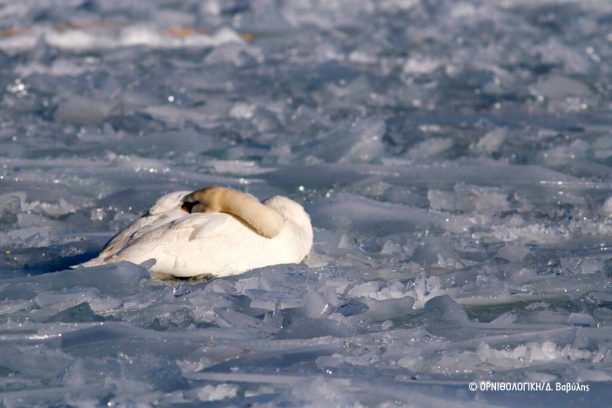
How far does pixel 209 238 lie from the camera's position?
15.7 ft

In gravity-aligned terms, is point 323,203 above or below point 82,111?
Result: above

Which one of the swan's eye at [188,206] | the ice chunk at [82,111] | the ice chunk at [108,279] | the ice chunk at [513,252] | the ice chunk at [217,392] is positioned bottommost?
the ice chunk at [82,111]

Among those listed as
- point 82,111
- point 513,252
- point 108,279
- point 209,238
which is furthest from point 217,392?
point 82,111

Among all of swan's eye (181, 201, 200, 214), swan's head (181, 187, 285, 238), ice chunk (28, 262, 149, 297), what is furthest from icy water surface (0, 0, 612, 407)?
swan's eye (181, 201, 200, 214)

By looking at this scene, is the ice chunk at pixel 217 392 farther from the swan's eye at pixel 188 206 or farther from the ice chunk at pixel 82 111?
the ice chunk at pixel 82 111

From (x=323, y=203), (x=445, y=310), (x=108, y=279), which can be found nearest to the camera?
(x=445, y=310)

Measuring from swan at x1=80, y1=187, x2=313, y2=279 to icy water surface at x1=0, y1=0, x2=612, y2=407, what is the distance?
0.37ft

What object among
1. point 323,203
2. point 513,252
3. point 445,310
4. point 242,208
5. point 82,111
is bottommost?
point 82,111

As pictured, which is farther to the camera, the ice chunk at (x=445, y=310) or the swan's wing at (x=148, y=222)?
the swan's wing at (x=148, y=222)

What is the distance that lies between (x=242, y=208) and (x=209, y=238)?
0.27 meters

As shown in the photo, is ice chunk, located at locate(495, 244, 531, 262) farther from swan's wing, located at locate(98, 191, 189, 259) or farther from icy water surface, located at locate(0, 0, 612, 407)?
swan's wing, located at locate(98, 191, 189, 259)

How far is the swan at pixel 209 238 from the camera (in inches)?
186

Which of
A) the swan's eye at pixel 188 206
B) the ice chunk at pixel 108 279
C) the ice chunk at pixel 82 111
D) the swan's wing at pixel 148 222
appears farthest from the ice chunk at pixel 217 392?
the ice chunk at pixel 82 111

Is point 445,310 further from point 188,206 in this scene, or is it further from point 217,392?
point 188,206
